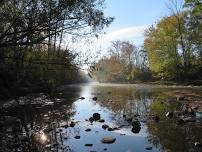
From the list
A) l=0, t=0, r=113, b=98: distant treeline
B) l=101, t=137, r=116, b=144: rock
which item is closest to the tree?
l=0, t=0, r=113, b=98: distant treeline

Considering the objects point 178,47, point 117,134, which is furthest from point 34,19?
point 178,47

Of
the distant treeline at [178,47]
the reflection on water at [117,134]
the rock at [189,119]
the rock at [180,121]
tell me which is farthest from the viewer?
the distant treeline at [178,47]

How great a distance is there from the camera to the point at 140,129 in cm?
1662

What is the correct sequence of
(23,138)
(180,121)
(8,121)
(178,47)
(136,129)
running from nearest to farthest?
1. (23,138)
2. (136,129)
3. (180,121)
4. (8,121)
5. (178,47)

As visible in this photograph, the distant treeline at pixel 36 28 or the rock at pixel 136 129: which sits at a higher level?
the distant treeline at pixel 36 28

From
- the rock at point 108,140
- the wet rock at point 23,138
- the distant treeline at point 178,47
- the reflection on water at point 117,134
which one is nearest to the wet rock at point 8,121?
the reflection on water at point 117,134

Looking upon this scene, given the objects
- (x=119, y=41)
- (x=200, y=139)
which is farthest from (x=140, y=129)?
(x=119, y=41)

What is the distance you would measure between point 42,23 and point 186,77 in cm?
4800

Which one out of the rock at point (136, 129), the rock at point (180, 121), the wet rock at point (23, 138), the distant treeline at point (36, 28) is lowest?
the wet rock at point (23, 138)

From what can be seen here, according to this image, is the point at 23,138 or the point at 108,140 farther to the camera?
the point at 23,138

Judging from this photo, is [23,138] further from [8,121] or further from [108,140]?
[8,121]

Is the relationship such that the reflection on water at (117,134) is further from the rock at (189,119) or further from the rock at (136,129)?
the rock at (189,119)

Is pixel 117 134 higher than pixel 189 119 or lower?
lower

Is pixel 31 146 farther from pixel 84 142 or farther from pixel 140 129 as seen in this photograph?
pixel 140 129
